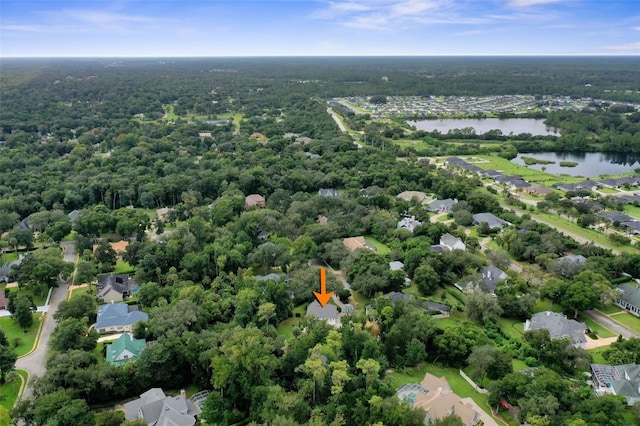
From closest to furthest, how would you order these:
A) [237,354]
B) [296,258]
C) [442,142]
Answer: [237,354] → [296,258] → [442,142]

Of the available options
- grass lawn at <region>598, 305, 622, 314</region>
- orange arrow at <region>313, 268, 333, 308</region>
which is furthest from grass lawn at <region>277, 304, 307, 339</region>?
grass lawn at <region>598, 305, 622, 314</region>

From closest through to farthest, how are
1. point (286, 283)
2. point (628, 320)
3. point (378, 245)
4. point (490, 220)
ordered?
point (628, 320) < point (286, 283) < point (378, 245) < point (490, 220)

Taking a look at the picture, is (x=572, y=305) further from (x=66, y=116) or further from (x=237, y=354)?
(x=66, y=116)

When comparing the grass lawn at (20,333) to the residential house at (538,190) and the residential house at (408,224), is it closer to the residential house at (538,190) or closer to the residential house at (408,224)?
the residential house at (408,224)

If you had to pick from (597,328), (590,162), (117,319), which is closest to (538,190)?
(590,162)

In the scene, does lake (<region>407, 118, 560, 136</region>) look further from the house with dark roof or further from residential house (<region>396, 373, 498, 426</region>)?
residential house (<region>396, 373, 498, 426</region>)

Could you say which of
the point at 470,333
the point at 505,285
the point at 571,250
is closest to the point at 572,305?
the point at 505,285

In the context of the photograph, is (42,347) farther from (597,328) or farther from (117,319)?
(597,328)
